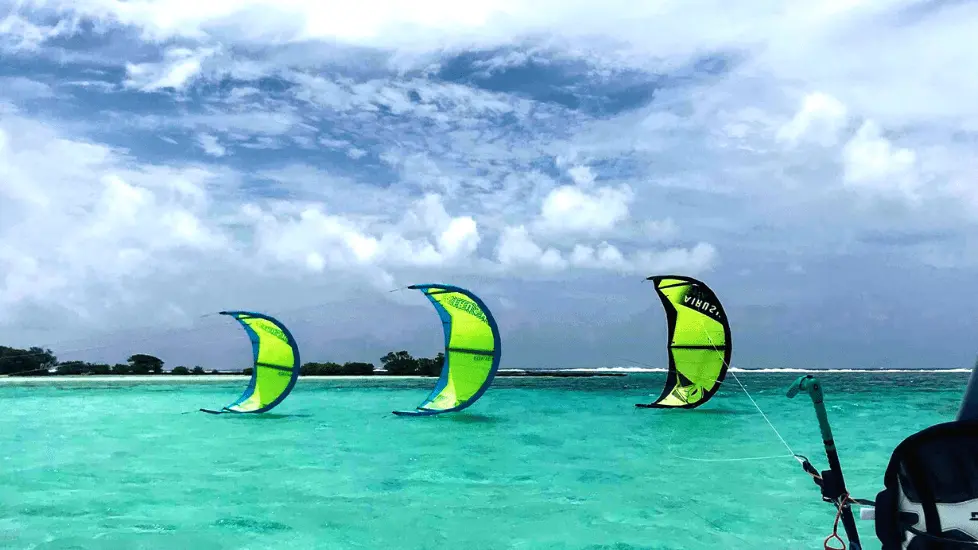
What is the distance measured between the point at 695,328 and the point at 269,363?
12762 millimetres

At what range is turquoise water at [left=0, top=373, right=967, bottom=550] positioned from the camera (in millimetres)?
8195

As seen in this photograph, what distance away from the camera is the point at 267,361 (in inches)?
925

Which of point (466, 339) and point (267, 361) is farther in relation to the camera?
point (267, 361)

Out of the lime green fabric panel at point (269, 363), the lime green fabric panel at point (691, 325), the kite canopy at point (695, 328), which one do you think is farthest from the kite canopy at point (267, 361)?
the lime green fabric panel at point (691, 325)

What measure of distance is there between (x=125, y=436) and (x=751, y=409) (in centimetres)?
1986

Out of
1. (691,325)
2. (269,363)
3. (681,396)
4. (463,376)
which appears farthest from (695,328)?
(269,363)

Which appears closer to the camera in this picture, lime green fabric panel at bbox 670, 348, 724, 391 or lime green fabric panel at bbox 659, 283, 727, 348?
lime green fabric panel at bbox 659, 283, 727, 348

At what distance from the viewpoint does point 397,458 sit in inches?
565

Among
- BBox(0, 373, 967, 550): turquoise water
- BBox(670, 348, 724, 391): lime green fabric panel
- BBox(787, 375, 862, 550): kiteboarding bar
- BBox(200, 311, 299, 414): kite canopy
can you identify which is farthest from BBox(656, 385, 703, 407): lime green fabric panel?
BBox(787, 375, 862, 550): kiteboarding bar

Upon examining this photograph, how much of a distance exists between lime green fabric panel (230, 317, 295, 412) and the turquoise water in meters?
1.98

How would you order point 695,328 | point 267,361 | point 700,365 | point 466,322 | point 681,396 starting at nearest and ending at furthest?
point 466,322, point 695,328, point 700,365, point 267,361, point 681,396

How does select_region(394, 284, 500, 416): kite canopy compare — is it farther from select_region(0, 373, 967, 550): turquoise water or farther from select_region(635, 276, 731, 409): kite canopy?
select_region(635, 276, 731, 409): kite canopy

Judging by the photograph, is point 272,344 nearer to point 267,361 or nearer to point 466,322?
point 267,361

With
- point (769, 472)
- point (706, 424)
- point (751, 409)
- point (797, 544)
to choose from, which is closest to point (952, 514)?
point (797, 544)
